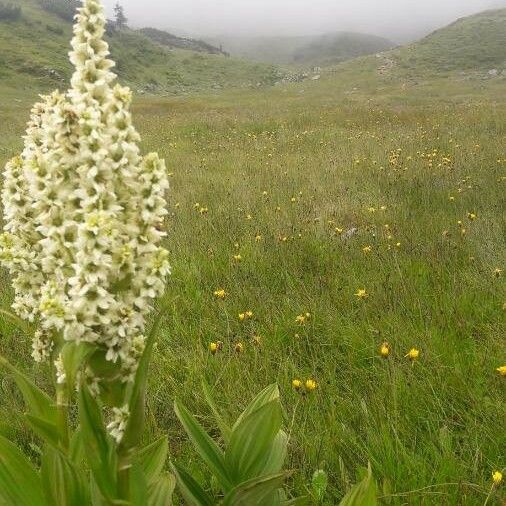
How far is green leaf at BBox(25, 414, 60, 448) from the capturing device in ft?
5.50

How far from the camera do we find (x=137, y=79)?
75438 millimetres

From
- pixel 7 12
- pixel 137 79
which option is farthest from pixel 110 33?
pixel 137 79

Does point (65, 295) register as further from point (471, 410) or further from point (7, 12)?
point (7, 12)


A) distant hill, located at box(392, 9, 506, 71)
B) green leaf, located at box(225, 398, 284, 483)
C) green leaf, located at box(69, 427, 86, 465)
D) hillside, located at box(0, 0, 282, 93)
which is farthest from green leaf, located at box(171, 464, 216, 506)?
distant hill, located at box(392, 9, 506, 71)

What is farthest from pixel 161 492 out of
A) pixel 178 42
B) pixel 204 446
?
pixel 178 42

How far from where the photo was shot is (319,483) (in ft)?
8.47

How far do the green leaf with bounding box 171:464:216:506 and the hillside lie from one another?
58767 mm

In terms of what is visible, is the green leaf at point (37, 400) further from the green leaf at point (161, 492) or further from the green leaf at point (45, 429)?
the green leaf at point (161, 492)

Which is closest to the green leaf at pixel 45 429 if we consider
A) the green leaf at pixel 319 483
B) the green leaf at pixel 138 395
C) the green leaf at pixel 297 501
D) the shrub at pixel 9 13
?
the green leaf at pixel 138 395

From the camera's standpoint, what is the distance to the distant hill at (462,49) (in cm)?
7000

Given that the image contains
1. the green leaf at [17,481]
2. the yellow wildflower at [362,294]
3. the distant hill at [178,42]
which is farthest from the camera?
the distant hill at [178,42]

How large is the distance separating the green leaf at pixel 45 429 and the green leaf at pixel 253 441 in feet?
2.45

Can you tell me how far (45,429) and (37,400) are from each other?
12cm

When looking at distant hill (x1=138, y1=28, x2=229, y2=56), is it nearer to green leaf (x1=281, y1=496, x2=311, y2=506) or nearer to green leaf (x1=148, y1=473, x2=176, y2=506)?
green leaf (x1=148, y1=473, x2=176, y2=506)
